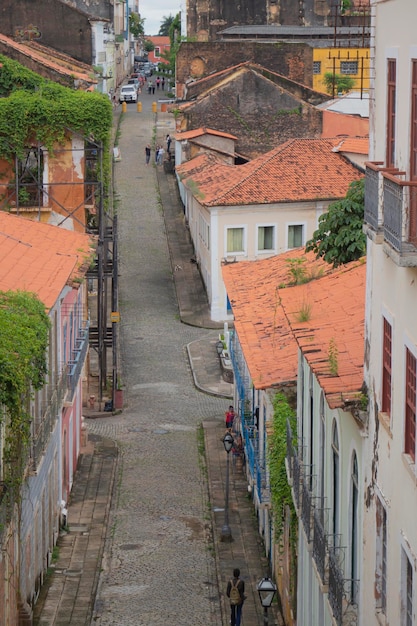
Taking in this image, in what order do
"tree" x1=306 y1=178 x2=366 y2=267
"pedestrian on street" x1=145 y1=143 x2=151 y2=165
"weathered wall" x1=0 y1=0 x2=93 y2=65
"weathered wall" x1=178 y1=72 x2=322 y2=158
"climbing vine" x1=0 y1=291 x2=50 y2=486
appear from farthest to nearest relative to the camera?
"pedestrian on street" x1=145 y1=143 x2=151 y2=165, "weathered wall" x1=178 y1=72 x2=322 y2=158, "weathered wall" x1=0 y1=0 x2=93 y2=65, "tree" x1=306 y1=178 x2=366 y2=267, "climbing vine" x1=0 y1=291 x2=50 y2=486

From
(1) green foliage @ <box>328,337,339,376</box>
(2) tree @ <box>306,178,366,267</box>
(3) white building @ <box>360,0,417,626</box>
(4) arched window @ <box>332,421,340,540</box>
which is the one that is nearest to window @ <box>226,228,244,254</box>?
(2) tree @ <box>306,178,366,267</box>

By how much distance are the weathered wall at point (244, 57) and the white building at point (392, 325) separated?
5976 centimetres

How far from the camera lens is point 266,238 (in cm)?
5556

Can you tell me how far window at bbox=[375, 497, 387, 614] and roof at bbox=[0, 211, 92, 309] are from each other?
450 inches

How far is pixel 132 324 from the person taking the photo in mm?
55406

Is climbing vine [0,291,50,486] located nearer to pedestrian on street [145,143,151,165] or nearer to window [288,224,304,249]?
window [288,224,304,249]

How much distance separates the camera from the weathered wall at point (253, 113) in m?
67.4

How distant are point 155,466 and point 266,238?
696 inches

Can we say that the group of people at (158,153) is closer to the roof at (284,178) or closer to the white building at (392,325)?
the roof at (284,178)

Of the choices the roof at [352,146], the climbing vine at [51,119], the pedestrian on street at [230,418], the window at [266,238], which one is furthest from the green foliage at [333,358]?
the roof at [352,146]

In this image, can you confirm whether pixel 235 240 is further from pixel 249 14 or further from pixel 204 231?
pixel 249 14

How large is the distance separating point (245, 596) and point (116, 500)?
305 inches

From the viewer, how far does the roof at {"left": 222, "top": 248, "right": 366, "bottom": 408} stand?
19688 millimetres

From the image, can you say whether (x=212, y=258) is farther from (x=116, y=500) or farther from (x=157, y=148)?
(x=157, y=148)
